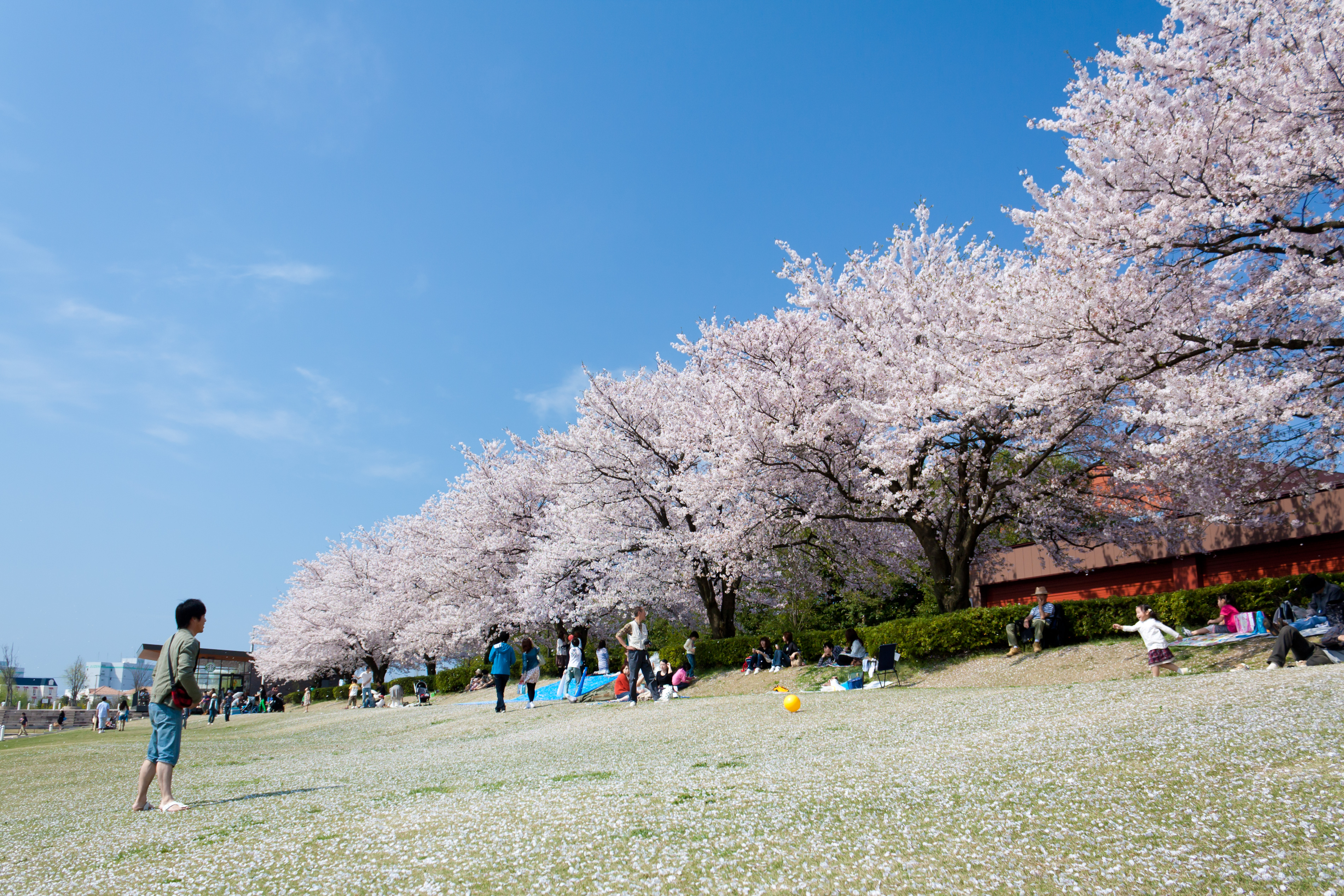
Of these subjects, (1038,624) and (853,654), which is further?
(853,654)

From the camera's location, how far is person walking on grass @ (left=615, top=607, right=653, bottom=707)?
50.9 ft

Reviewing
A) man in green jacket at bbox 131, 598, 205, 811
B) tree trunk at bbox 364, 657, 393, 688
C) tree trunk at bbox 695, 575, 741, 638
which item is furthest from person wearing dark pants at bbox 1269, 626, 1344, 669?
tree trunk at bbox 364, 657, 393, 688

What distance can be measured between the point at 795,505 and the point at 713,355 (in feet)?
18.7

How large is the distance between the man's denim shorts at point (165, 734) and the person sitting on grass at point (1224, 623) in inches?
675

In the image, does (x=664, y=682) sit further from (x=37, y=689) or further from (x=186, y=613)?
(x=37, y=689)

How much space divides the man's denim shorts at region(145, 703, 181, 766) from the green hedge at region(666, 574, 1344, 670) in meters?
16.1

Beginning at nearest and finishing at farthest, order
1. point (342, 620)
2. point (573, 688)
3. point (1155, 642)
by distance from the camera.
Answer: point (1155, 642) < point (573, 688) < point (342, 620)

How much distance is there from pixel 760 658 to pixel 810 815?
1711cm

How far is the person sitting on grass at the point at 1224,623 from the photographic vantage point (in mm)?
14727

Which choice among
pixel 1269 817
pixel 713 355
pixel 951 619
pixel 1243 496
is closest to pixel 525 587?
pixel 713 355

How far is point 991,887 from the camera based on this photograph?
11.9 feet

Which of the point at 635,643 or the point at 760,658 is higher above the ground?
the point at 635,643

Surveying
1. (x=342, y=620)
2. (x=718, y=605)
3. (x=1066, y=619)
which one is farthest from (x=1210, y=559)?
(x=342, y=620)

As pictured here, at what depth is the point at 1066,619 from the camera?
56.4 feet
